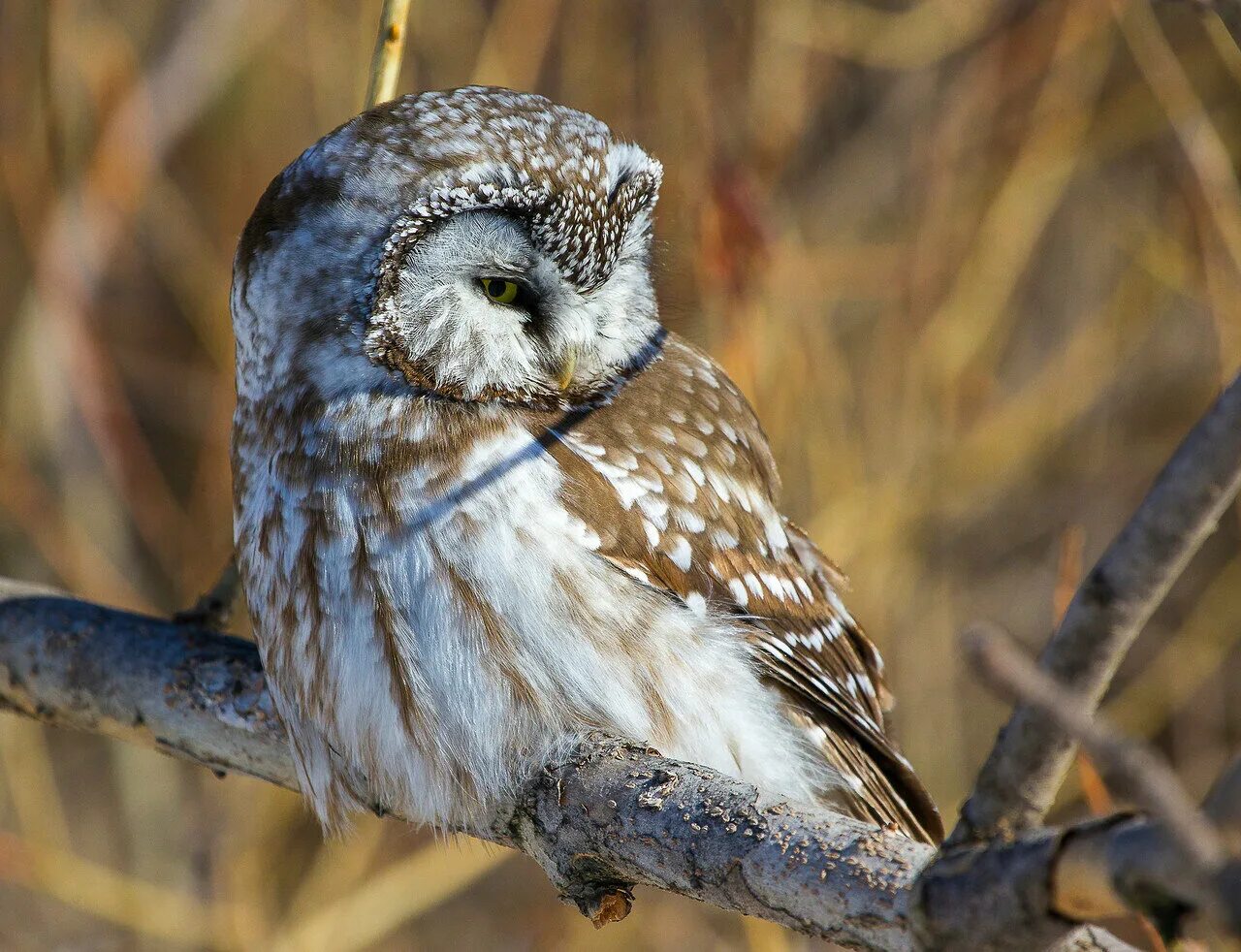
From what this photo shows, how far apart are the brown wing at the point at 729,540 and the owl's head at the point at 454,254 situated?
0.21 metres

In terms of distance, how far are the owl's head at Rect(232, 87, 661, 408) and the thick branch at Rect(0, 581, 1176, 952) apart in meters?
0.85

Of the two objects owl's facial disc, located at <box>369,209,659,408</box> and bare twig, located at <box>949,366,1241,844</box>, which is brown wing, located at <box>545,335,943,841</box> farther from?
bare twig, located at <box>949,366,1241,844</box>

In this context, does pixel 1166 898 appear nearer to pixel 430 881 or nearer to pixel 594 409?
pixel 594 409

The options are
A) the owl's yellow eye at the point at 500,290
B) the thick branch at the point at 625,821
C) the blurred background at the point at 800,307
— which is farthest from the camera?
the blurred background at the point at 800,307

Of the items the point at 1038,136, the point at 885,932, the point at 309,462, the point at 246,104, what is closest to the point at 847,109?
the point at 1038,136

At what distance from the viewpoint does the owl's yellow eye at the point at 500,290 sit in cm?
305

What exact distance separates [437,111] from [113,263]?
7.15 meters

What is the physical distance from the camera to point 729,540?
11.3ft

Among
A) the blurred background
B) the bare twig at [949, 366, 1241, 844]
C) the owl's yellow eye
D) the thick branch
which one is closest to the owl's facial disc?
the owl's yellow eye

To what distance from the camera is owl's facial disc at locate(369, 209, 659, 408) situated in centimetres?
300

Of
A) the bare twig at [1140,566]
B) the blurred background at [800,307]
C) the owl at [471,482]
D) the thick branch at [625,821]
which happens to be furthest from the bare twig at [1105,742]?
the blurred background at [800,307]

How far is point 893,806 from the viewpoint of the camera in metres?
3.62

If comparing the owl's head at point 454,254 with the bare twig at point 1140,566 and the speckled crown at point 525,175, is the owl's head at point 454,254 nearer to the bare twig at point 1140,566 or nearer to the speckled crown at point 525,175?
the speckled crown at point 525,175

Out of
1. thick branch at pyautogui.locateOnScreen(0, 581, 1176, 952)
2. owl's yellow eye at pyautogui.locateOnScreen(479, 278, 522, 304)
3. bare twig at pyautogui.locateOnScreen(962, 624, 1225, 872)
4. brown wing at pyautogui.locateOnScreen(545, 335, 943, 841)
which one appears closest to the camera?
bare twig at pyautogui.locateOnScreen(962, 624, 1225, 872)
